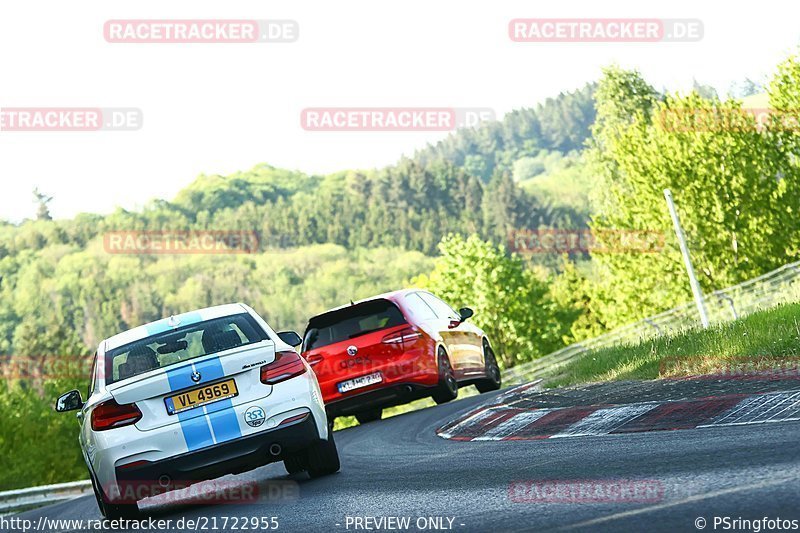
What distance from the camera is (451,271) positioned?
230 ft

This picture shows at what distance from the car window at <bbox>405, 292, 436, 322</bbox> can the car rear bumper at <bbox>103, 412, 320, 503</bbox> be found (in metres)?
7.99

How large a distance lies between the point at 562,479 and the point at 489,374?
13204 millimetres

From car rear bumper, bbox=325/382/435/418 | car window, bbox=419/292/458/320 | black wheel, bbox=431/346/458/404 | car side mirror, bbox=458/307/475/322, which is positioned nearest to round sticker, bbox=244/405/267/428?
car rear bumper, bbox=325/382/435/418

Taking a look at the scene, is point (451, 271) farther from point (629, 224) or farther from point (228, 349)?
point (228, 349)

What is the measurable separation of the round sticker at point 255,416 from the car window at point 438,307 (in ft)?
30.1

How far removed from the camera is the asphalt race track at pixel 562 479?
5254 millimetres

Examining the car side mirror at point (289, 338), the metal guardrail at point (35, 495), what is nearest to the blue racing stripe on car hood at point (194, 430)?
the car side mirror at point (289, 338)

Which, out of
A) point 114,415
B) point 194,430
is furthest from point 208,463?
point 114,415

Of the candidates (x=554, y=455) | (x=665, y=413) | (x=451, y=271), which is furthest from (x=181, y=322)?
(x=451, y=271)

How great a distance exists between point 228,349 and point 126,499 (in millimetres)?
1414

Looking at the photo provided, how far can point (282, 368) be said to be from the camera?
29.2 ft

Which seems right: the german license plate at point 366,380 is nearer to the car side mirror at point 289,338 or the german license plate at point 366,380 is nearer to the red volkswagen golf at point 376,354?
the red volkswagen golf at point 376,354

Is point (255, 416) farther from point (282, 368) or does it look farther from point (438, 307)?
point (438, 307)

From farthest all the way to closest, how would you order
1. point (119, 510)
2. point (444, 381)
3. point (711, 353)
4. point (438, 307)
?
point (438, 307)
point (444, 381)
point (711, 353)
point (119, 510)
